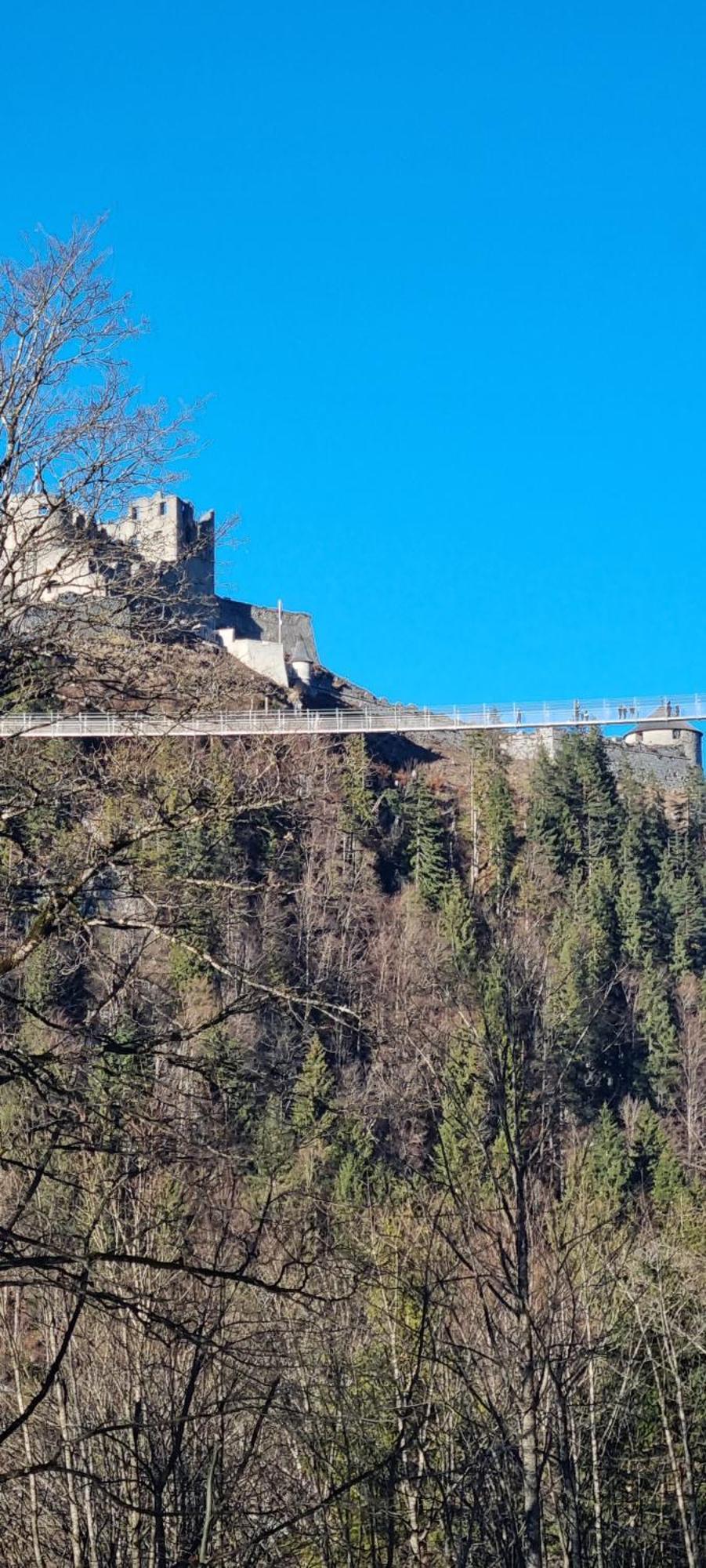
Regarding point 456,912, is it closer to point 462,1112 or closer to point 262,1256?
point 462,1112

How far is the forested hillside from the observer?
194 inches

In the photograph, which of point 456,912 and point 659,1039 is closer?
point 659,1039

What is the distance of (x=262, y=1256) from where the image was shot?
7.31 meters

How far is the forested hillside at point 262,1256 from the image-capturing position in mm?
4918

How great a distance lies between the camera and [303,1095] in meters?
5.07

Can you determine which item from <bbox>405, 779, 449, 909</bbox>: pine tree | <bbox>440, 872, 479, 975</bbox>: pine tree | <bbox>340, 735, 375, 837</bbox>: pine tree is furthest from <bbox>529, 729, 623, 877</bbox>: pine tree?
<bbox>340, 735, 375, 837</bbox>: pine tree

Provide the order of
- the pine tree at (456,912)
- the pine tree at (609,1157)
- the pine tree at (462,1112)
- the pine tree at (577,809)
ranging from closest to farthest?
the pine tree at (462,1112) → the pine tree at (609,1157) → the pine tree at (456,912) → the pine tree at (577,809)

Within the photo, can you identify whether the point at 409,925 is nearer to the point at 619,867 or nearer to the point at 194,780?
the point at 619,867

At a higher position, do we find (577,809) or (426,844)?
(577,809)

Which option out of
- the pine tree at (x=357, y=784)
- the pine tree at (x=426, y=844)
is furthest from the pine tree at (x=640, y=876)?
the pine tree at (x=357, y=784)

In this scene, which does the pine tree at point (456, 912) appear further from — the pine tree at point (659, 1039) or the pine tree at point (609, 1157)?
the pine tree at point (609, 1157)

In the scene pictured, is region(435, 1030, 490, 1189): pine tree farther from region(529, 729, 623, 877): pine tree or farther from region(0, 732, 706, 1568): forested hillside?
region(529, 729, 623, 877): pine tree

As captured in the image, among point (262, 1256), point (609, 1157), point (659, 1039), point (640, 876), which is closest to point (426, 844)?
point (640, 876)

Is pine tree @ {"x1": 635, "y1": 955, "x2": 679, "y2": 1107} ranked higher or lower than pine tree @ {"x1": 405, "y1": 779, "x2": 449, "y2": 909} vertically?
lower
